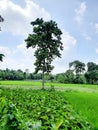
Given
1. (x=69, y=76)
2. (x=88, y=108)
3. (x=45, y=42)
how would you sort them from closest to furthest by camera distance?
(x=88, y=108) < (x=45, y=42) < (x=69, y=76)

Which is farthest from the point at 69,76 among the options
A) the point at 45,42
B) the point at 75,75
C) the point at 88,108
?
the point at 88,108

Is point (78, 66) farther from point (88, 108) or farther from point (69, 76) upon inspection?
point (88, 108)

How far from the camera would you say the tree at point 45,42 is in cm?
4639

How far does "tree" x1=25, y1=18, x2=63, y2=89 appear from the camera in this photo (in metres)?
46.4

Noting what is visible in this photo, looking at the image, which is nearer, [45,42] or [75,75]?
[45,42]

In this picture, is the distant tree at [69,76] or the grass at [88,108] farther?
the distant tree at [69,76]

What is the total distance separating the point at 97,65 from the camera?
12600cm

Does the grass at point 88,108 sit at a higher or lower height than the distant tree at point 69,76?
lower

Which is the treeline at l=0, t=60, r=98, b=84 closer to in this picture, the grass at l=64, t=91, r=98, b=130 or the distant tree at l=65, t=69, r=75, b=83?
the distant tree at l=65, t=69, r=75, b=83

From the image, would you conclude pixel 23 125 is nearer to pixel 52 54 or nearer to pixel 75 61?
pixel 52 54

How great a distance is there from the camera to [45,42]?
46.8 metres

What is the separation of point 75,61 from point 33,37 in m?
79.9

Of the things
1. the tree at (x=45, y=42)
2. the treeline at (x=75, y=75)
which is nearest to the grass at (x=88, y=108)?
the tree at (x=45, y=42)

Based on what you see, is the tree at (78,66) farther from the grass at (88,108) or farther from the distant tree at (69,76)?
the grass at (88,108)
